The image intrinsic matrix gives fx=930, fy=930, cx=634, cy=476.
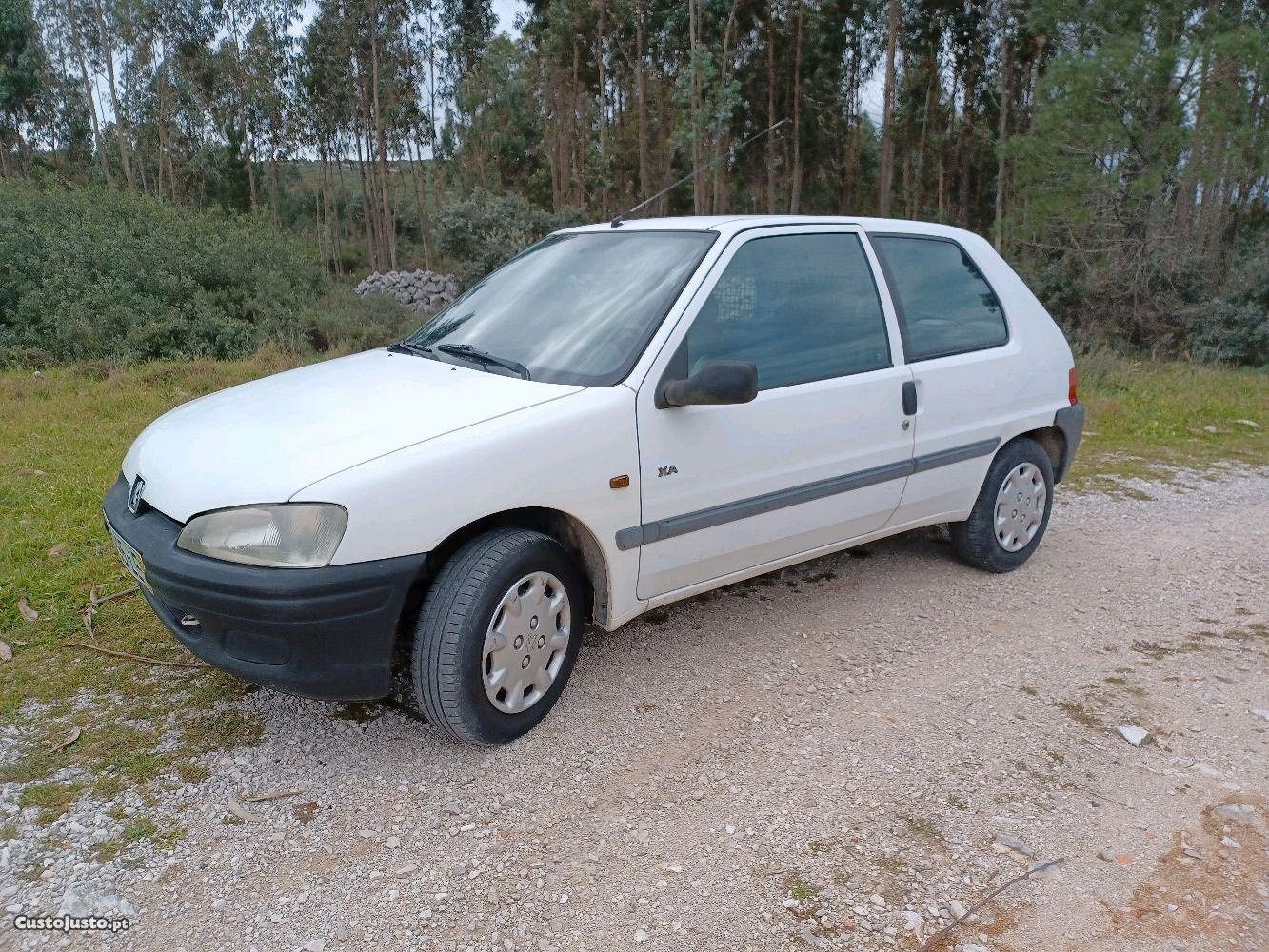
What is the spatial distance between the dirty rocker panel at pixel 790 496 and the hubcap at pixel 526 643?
31 centimetres

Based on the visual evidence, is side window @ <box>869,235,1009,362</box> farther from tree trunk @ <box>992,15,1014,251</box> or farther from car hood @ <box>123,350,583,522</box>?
tree trunk @ <box>992,15,1014,251</box>

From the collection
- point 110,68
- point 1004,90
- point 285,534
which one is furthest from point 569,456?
point 110,68

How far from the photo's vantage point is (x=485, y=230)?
22.1 meters

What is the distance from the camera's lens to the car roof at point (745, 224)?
11.9 ft

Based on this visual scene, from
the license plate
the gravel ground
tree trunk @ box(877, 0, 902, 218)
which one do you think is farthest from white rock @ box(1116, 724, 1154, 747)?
tree trunk @ box(877, 0, 902, 218)

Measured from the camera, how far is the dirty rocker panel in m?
3.20

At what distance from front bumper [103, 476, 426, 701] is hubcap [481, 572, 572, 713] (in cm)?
31

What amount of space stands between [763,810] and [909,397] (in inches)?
75.3

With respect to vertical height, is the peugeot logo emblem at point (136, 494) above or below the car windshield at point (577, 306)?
below

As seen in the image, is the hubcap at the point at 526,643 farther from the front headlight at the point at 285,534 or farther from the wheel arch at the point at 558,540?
the front headlight at the point at 285,534

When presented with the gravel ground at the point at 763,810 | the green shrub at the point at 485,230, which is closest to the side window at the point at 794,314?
the gravel ground at the point at 763,810

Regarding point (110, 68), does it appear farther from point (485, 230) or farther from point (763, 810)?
point (763, 810)

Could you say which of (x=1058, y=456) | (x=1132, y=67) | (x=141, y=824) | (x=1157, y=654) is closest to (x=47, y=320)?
(x=141, y=824)

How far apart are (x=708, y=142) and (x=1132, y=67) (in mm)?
10954
